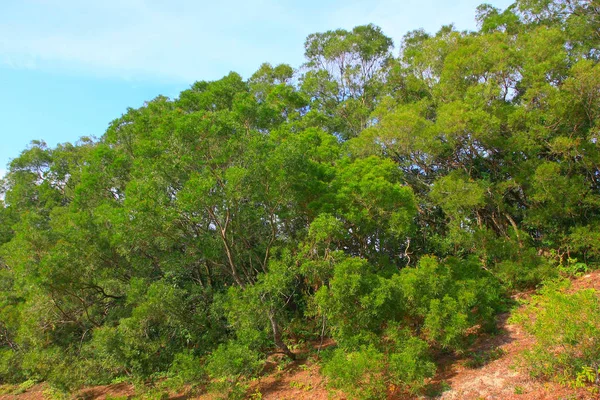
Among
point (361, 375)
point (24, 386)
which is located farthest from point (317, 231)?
point (24, 386)

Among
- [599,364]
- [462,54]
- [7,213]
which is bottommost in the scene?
[599,364]

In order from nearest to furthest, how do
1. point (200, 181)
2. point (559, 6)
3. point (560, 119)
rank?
point (200, 181) < point (560, 119) < point (559, 6)

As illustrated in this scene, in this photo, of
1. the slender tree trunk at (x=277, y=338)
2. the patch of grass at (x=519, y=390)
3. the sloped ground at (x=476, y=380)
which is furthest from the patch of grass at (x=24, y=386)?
the patch of grass at (x=519, y=390)

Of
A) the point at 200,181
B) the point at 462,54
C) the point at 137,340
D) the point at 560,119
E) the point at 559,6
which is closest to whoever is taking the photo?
the point at 200,181

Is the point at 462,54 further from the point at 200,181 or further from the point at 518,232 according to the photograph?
the point at 200,181

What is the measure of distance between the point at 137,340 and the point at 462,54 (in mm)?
12953

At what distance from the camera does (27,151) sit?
16516mm

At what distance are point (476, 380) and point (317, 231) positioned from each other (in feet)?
12.7

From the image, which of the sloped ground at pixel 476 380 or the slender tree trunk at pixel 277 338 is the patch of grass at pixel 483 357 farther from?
the slender tree trunk at pixel 277 338

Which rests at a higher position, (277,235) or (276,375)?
(277,235)

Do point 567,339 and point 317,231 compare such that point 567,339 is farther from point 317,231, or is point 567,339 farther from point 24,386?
point 24,386

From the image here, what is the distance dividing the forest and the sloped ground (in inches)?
13.2

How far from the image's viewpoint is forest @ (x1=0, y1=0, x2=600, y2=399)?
24.9ft

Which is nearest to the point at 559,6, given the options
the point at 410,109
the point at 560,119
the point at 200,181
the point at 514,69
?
the point at 514,69
